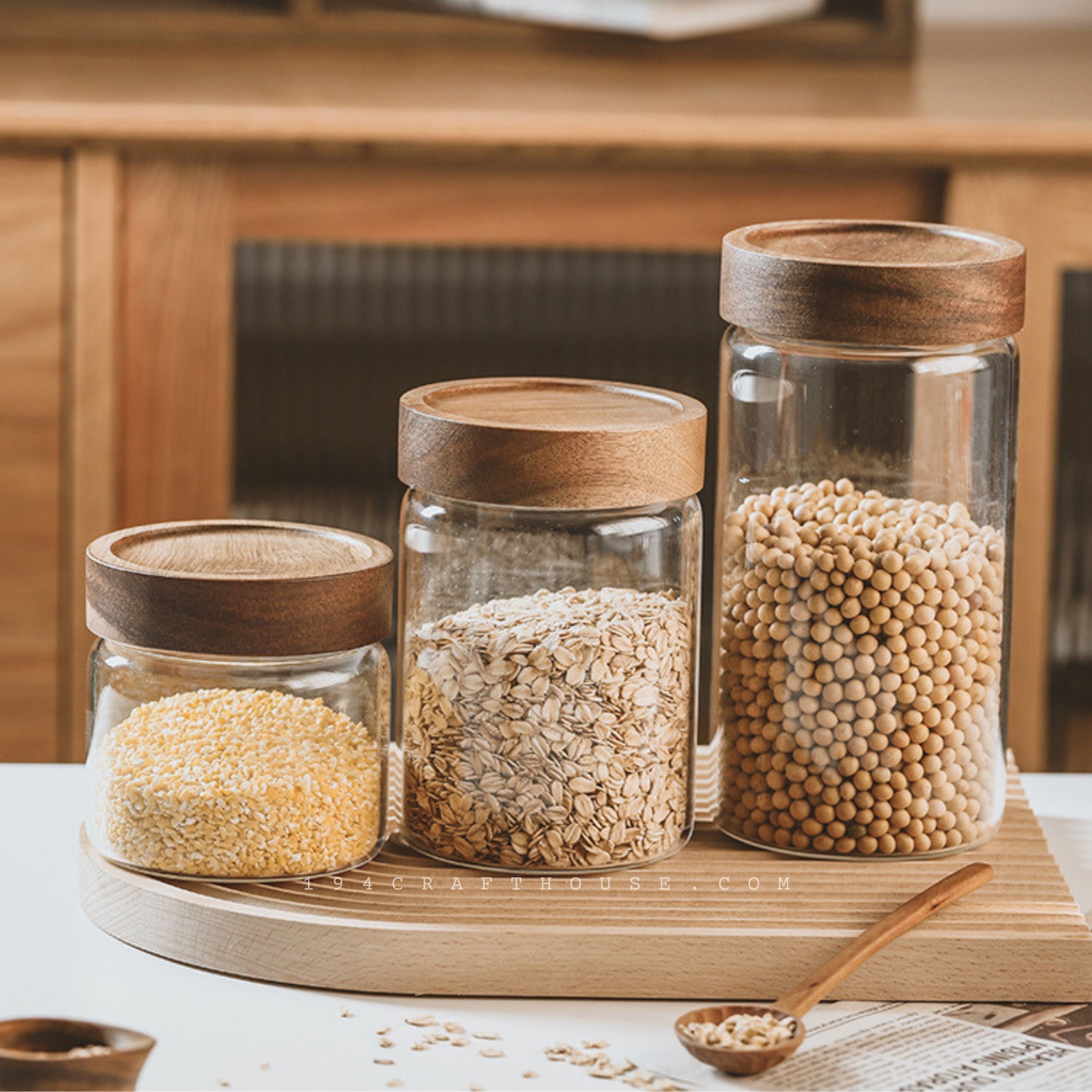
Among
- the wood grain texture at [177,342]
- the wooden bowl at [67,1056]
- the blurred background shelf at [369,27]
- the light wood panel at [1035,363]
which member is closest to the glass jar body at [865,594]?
the wooden bowl at [67,1056]

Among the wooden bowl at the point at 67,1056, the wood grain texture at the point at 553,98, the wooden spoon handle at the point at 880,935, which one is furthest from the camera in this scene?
the wood grain texture at the point at 553,98

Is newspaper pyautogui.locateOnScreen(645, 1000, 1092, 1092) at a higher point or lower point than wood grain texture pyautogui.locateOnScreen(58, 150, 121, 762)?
lower

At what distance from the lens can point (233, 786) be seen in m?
0.85

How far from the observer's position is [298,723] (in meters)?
0.88

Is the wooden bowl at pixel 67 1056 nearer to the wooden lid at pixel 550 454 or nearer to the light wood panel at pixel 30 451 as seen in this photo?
the wooden lid at pixel 550 454

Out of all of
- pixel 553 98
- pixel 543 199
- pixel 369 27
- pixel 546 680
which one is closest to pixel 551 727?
pixel 546 680

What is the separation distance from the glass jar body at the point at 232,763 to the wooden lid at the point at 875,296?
26cm

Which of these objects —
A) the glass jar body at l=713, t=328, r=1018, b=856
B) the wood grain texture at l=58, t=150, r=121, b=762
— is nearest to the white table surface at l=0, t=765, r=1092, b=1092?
the glass jar body at l=713, t=328, r=1018, b=856

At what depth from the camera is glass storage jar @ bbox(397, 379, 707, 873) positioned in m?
0.86

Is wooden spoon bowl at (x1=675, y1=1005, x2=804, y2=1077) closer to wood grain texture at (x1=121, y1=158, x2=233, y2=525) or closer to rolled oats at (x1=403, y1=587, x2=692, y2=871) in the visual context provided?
rolled oats at (x1=403, y1=587, x2=692, y2=871)

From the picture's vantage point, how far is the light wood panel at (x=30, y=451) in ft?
5.72

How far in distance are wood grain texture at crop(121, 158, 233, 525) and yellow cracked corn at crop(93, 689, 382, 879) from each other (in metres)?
0.93

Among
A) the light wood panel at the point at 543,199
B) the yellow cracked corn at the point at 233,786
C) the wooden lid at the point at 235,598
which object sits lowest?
the yellow cracked corn at the point at 233,786

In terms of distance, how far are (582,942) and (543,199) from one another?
105 centimetres
